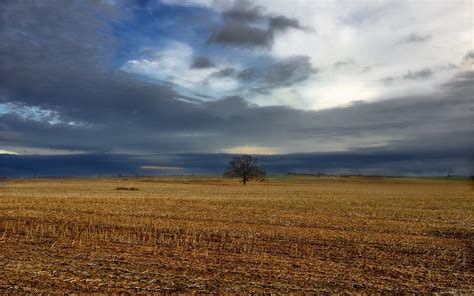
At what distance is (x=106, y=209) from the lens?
36.6 meters

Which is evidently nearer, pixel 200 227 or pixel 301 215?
pixel 200 227

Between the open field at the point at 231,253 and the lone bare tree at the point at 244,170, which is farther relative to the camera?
the lone bare tree at the point at 244,170

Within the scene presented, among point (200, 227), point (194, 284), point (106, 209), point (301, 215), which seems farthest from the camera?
point (106, 209)

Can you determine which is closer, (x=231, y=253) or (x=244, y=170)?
(x=231, y=253)

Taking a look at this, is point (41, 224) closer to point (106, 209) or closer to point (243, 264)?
point (106, 209)

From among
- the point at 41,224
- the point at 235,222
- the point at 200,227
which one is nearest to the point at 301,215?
the point at 235,222

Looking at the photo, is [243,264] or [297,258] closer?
[243,264]

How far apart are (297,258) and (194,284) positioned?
19.3 ft

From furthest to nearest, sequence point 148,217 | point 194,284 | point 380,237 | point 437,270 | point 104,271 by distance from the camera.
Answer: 1. point 148,217
2. point 380,237
3. point 437,270
4. point 104,271
5. point 194,284

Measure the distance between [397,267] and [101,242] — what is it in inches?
539

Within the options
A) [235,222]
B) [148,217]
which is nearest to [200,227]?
[235,222]

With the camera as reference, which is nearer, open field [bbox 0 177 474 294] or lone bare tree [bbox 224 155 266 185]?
open field [bbox 0 177 474 294]

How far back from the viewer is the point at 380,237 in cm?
2359

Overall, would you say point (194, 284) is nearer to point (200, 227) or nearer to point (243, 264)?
point (243, 264)
